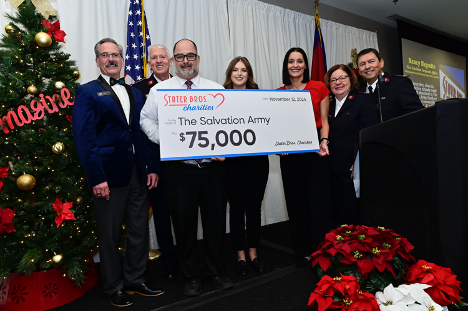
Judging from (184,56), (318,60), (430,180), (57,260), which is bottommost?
(57,260)

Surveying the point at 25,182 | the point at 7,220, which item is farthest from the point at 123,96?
the point at 7,220

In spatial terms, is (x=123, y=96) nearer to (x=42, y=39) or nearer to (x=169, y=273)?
(x=42, y=39)

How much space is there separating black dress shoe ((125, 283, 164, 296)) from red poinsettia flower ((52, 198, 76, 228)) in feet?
2.09

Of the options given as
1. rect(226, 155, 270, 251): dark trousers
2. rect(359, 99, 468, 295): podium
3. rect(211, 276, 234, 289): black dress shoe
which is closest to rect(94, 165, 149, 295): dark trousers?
rect(211, 276, 234, 289): black dress shoe

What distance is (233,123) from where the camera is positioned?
2.13 metres

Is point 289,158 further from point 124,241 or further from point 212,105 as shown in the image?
point 124,241

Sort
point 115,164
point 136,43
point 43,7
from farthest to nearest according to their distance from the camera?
1. point 136,43
2. point 43,7
3. point 115,164

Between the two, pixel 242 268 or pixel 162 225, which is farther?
pixel 162 225

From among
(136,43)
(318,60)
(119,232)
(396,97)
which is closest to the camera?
(119,232)

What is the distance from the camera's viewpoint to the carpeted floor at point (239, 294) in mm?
1933

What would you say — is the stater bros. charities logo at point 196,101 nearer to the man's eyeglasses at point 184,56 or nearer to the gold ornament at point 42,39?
the man's eyeglasses at point 184,56

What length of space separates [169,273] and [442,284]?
199 cm

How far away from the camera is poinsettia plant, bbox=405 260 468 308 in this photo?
895mm

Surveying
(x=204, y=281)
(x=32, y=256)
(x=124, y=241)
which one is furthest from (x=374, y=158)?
(x=32, y=256)
